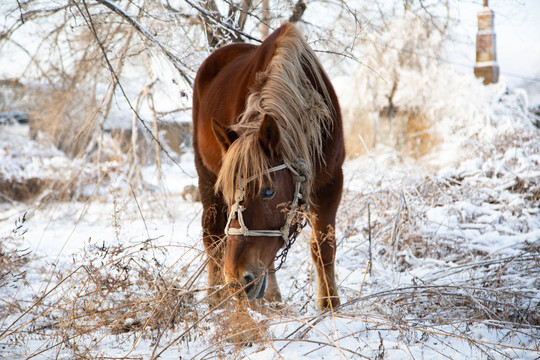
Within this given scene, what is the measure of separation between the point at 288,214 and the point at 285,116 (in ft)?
1.89

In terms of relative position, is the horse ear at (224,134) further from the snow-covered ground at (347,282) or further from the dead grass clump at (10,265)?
the dead grass clump at (10,265)

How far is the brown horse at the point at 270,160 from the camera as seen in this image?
2.13 meters

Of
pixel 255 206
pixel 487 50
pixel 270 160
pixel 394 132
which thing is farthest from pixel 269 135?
pixel 487 50

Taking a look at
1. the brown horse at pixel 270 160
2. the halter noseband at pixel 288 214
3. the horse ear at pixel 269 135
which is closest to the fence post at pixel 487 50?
the brown horse at pixel 270 160

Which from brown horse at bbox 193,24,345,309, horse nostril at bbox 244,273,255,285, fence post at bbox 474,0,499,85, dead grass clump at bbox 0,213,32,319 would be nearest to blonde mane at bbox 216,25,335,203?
brown horse at bbox 193,24,345,309

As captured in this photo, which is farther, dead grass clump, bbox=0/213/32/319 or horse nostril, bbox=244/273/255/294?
dead grass clump, bbox=0/213/32/319

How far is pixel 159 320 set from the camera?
2189mm

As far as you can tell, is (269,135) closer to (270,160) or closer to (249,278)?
(270,160)

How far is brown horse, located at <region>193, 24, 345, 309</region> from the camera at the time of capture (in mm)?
2133

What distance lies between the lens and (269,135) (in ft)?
7.27

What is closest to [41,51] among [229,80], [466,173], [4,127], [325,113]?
[229,80]

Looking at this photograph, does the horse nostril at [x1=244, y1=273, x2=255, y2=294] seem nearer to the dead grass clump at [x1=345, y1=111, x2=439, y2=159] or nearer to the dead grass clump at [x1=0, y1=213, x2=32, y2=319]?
the dead grass clump at [x1=0, y1=213, x2=32, y2=319]

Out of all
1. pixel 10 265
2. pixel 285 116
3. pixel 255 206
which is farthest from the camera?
pixel 10 265

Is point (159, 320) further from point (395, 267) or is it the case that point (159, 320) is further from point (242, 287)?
point (395, 267)
